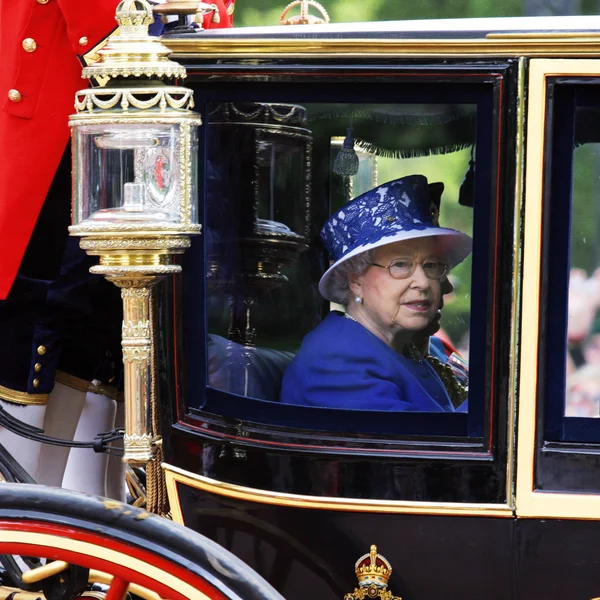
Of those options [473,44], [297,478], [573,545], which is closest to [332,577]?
[297,478]

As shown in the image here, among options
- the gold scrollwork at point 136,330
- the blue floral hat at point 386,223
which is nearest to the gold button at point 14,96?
the gold scrollwork at point 136,330

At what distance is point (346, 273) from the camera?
2.10 meters

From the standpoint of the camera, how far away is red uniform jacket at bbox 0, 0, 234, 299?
2357 mm

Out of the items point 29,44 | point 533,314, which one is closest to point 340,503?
point 533,314

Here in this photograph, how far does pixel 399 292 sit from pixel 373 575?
47 cm

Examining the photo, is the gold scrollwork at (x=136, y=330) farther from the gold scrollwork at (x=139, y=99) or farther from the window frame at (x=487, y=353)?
the gold scrollwork at (x=139, y=99)

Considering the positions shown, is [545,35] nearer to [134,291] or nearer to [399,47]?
[399,47]

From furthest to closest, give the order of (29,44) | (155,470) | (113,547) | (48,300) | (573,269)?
1. (48,300)
2. (29,44)
3. (155,470)
4. (573,269)
5. (113,547)

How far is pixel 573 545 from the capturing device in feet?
6.42

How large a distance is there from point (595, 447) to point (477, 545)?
0.25m

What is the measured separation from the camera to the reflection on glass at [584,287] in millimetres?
1953

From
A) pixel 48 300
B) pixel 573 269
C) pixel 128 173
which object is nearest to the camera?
pixel 573 269

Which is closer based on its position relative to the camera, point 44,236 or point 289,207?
point 289,207

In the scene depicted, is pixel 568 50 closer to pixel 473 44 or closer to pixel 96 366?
pixel 473 44
